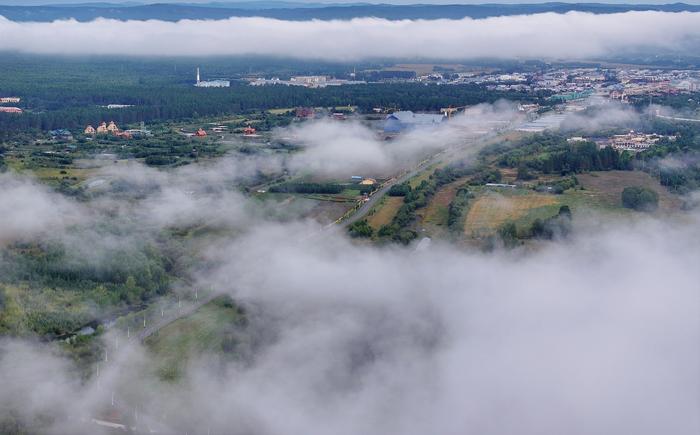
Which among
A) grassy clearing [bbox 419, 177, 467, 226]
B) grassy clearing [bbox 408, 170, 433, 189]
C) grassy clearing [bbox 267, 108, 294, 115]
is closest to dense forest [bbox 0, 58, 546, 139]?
grassy clearing [bbox 267, 108, 294, 115]

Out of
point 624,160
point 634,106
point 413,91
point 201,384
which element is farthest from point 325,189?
point 413,91

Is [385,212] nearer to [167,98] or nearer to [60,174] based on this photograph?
[60,174]

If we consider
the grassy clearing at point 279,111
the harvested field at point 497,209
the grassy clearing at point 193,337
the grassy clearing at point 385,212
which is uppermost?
the grassy clearing at point 279,111

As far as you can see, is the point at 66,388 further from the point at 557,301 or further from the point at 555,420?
the point at 557,301

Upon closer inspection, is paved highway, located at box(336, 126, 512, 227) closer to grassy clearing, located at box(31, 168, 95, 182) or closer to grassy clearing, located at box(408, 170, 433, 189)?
grassy clearing, located at box(408, 170, 433, 189)

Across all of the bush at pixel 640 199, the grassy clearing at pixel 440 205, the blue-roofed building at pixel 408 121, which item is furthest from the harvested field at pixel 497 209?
the blue-roofed building at pixel 408 121

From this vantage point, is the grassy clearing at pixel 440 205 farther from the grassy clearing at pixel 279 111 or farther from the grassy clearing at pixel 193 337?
the grassy clearing at pixel 279 111
